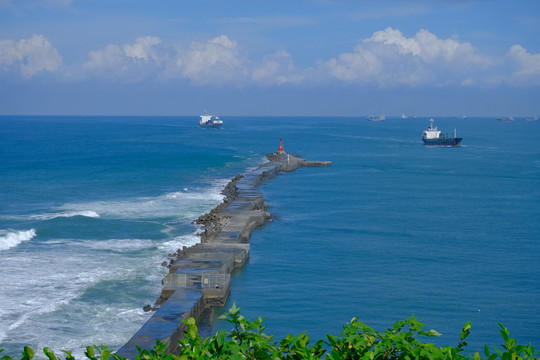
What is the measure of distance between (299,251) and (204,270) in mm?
9666

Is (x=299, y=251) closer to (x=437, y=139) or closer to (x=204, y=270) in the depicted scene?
(x=204, y=270)

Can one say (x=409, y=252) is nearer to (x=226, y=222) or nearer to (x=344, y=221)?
(x=344, y=221)

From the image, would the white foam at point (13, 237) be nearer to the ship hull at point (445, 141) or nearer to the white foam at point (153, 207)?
the white foam at point (153, 207)

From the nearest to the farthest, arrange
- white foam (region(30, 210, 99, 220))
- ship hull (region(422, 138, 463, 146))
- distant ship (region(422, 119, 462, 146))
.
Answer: white foam (region(30, 210, 99, 220))
ship hull (region(422, 138, 463, 146))
distant ship (region(422, 119, 462, 146))

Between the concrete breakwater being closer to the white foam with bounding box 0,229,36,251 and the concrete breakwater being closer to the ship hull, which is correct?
the white foam with bounding box 0,229,36,251

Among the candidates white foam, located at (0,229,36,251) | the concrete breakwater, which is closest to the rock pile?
the concrete breakwater

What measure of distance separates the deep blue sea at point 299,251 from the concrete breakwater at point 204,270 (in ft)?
3.18

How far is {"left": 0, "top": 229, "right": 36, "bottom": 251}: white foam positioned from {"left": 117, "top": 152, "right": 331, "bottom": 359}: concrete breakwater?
12.1m

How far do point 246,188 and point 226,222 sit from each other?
17.3m

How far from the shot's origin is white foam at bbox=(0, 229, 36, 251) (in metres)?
41.0

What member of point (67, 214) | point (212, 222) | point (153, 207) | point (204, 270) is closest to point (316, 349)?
point (204, 270)

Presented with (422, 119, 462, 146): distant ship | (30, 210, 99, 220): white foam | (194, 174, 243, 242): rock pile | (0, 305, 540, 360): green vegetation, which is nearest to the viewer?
(0, 305, 540, 360): green vegetation

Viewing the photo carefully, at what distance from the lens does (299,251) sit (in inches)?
1601

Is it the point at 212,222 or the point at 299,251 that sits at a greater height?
the point at 212,222
